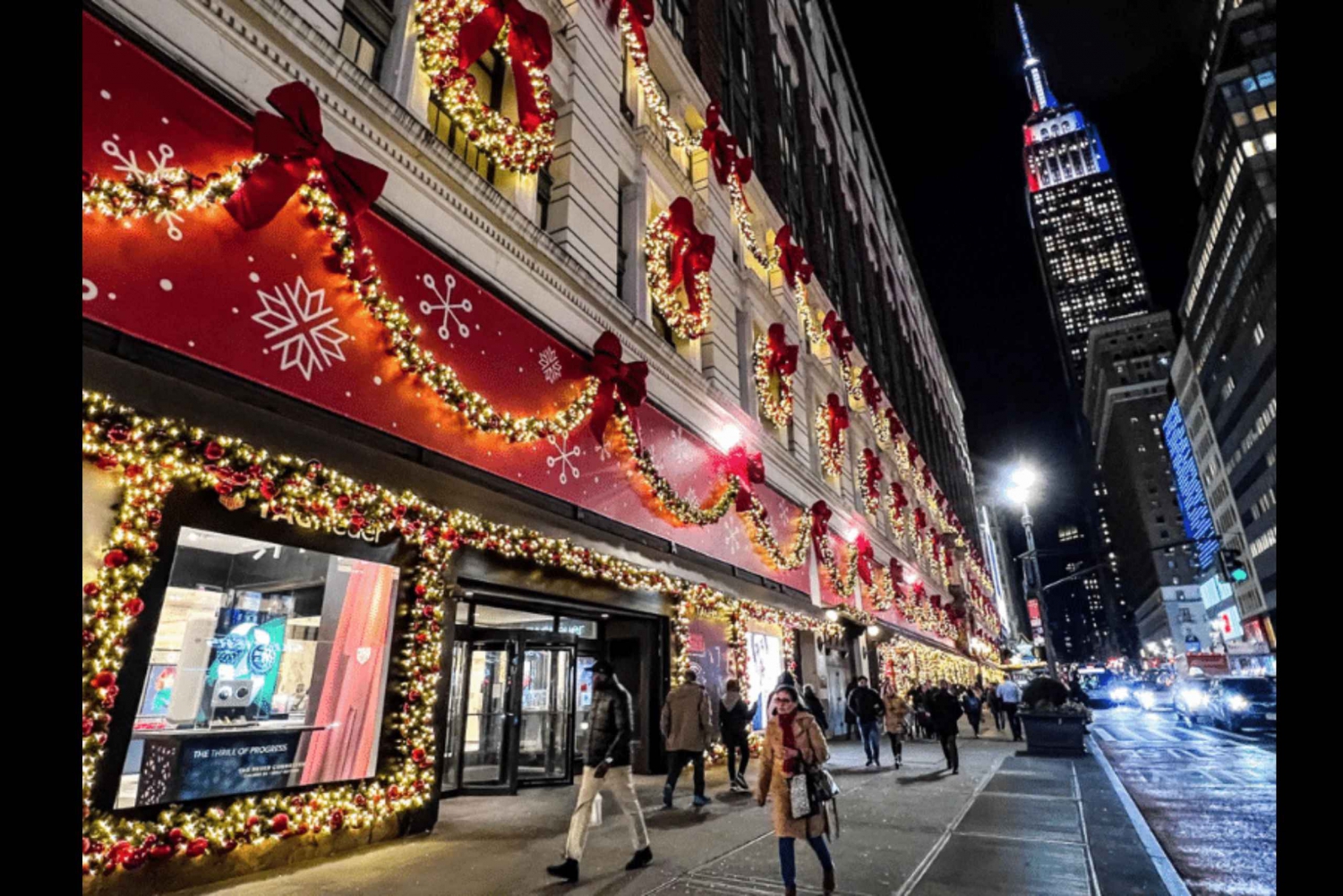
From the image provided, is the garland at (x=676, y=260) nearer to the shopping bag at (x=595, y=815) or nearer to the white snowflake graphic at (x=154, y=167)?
the white snowflake graphic at (x=154, y=167)

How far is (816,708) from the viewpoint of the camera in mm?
13023

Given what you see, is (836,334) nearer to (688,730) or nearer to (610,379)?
(610,379)

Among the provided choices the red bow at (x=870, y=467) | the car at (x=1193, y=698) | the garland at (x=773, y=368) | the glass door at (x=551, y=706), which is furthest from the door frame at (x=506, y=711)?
the car at (x=1193, y=698)

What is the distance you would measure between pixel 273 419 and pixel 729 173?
15.4 m

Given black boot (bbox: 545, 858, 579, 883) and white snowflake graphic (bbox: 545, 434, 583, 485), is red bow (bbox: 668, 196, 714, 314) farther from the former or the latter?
black boot (bbox: 545, 858, 579, 883)

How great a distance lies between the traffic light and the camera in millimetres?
21284

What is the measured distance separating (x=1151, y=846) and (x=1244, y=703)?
2060 centimetres

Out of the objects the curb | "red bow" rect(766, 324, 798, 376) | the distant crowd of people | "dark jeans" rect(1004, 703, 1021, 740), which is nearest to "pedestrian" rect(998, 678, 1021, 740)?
"dark jeans" rect(1004, 703, 1021, 740)

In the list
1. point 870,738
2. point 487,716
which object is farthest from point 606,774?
point 870,738

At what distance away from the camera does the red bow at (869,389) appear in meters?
29.0

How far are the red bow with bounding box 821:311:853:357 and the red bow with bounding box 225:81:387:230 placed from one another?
19.6m

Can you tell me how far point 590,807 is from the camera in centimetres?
643
